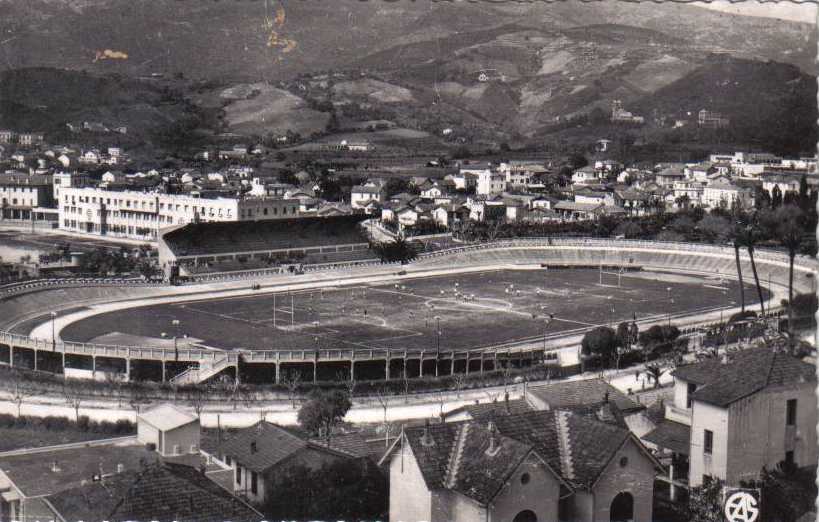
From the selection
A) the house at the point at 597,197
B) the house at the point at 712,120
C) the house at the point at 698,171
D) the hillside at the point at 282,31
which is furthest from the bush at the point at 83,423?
Answer: the house at the point at 712,120

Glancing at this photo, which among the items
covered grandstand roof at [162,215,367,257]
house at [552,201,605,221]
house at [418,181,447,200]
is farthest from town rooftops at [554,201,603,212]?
covered grandstand roof at [162,215,367,257]

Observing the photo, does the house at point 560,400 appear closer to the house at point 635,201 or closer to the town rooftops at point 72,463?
the town rooftops at point 72,463

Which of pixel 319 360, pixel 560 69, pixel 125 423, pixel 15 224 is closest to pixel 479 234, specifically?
pixel 15 224

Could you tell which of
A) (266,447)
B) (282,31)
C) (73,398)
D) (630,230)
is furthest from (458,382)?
(282,31)

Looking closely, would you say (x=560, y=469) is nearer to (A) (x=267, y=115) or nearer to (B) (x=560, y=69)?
(A) (x=267, y=115)

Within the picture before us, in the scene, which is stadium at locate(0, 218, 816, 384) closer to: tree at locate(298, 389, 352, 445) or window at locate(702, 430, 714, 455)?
tree at locate(298, 389, 352, 445)
